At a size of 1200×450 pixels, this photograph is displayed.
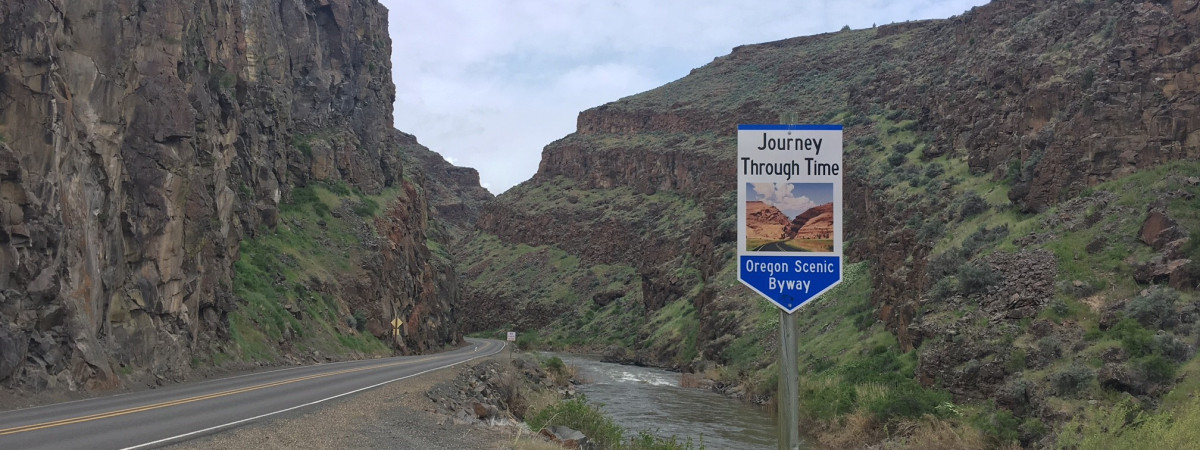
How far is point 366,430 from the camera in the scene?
55.3 ft

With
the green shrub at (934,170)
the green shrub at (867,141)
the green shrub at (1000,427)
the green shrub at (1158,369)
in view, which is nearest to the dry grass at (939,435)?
the green shrub at (1000,427)

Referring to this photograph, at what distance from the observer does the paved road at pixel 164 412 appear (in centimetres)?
1352

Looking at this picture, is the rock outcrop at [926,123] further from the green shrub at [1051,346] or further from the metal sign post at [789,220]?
the green shrub at [1051,346]

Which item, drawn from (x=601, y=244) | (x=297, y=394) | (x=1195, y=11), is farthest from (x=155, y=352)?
(x=601, y=244)

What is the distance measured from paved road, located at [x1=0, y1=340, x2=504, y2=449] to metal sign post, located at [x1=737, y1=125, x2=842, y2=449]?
1078 cm

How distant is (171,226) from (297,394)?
11.6 m

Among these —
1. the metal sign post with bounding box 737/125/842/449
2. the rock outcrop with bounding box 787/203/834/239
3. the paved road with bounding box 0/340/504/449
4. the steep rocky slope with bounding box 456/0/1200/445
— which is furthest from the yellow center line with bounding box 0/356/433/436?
the steep rocky slope with bounding box 456/0/1200/445

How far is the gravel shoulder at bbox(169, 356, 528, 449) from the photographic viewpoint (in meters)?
14.3

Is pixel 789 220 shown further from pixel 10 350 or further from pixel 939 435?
pixel 939 435

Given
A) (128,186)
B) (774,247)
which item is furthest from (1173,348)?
(128,186)

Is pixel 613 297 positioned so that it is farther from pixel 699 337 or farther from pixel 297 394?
pixel 297 394

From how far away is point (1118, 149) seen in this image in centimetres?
3167

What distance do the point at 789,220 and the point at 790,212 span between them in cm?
6

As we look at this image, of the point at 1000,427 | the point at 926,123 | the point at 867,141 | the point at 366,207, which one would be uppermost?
the point at 926,123
